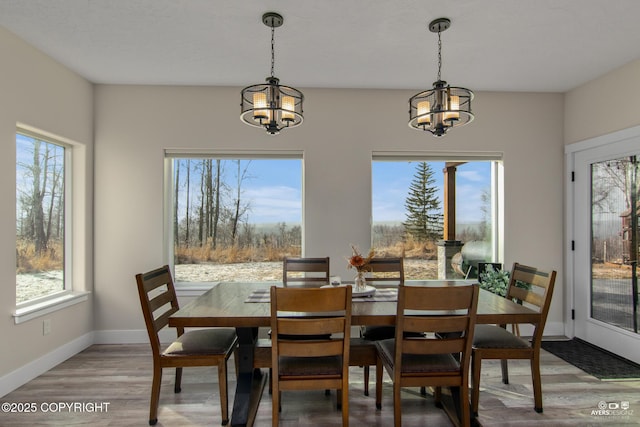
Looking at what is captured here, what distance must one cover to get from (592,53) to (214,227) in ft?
12.6

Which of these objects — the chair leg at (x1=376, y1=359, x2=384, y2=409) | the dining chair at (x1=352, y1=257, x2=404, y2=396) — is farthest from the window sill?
the chair leg at (x1=376, y1=359, x2=384, y2=409)

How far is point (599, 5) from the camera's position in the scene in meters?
2.26

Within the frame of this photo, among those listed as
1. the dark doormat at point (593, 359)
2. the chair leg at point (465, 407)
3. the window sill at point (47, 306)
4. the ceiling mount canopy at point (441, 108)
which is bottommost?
the dark doormat at point (593, 359)

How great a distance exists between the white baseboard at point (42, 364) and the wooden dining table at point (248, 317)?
1.61 m

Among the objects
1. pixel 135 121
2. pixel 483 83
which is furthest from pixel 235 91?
pixel 483 83

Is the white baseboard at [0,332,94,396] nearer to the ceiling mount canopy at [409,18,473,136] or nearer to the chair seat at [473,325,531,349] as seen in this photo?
the chair seat at [473,325,531,349]

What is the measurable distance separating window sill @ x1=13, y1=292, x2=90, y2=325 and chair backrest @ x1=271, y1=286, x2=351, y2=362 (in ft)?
7.22

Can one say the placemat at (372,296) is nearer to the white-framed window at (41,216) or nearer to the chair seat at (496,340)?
the chair seat at (496,340)

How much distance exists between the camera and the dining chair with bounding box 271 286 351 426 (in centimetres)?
180

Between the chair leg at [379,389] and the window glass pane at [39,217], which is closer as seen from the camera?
the chair leg at [379,389]

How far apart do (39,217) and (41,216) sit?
0.02 meters

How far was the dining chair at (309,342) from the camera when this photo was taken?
180 cm

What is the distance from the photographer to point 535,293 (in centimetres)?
251

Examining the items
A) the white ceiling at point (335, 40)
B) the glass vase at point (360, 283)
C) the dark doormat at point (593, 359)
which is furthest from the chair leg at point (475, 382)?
the white ceiling at point (335, 40)
